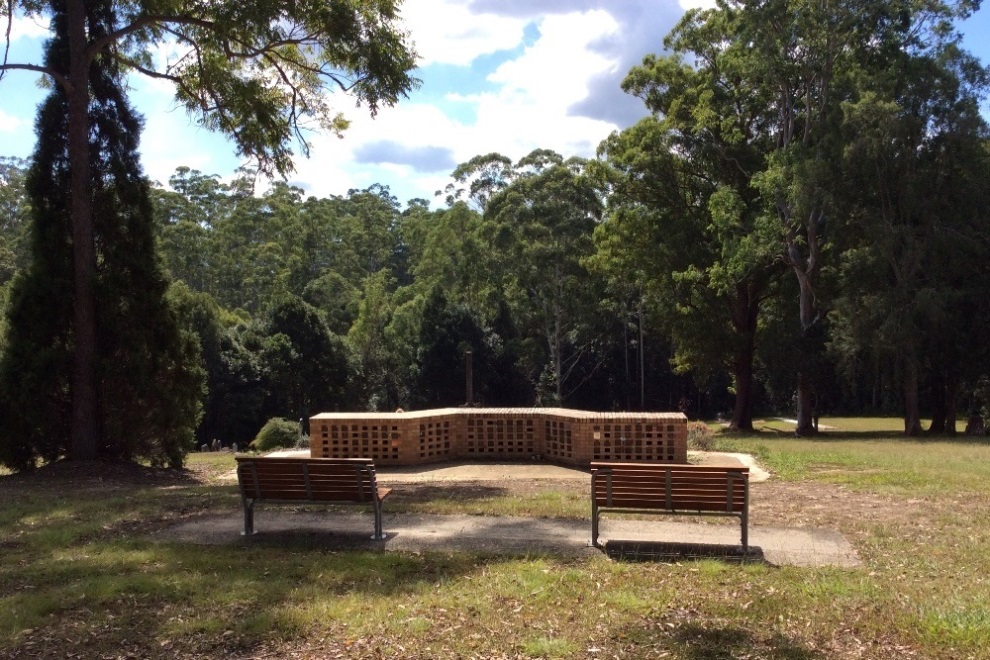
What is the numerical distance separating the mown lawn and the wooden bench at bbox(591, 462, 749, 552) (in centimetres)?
56

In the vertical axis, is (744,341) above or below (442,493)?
above

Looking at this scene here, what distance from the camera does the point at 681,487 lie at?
267 inches

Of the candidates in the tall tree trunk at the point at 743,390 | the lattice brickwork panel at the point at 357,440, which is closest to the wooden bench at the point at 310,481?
the lattice brickwork panel at the point at 357,440

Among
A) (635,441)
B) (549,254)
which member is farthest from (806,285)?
(635,441)

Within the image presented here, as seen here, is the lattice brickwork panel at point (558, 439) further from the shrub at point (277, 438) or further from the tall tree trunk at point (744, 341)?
the tall tree trunk at point (744, 341)

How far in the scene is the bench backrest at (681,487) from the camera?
6727 millimetres

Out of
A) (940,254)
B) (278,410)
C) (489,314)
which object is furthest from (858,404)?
(278,410)

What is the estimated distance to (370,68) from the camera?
539 inches

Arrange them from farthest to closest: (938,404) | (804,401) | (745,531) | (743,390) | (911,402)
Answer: (743,390)
(804,401)
(938,404)
(911,402)
(745,531)

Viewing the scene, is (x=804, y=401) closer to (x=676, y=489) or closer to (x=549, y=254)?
(x=549, y=254)

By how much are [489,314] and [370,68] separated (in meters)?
34.4

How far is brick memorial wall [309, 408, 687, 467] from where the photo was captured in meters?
13.6

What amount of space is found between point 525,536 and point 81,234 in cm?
957

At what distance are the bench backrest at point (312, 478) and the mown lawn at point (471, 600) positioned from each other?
1.53 ft
